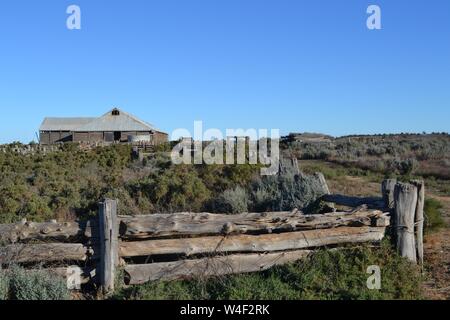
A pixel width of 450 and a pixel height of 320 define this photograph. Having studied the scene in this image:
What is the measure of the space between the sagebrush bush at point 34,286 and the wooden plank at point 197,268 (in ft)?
2.76

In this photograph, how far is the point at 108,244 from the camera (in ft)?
18.8

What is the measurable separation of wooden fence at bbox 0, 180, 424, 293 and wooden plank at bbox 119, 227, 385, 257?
12 mm

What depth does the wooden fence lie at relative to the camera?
5.73 m

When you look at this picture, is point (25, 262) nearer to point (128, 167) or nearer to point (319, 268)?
point (319, 268)

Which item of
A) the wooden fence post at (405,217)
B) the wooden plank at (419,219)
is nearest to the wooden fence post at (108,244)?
the wooden fence post at (405,217)

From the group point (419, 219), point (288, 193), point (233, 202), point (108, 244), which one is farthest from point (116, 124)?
point (108, 244)

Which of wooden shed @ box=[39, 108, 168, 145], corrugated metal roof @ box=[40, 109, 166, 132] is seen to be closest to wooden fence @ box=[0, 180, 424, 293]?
wooden shed @ box=[39, 108, 168, 145]

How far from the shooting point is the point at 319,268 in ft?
20.0

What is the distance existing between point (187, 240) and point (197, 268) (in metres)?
0.39

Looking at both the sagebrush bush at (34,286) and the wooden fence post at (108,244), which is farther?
the wooden fence post at (108,244)

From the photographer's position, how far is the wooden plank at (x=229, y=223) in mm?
5977

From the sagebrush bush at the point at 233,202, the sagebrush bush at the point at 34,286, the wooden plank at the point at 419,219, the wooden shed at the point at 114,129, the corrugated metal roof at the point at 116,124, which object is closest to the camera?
the sagebrush bush at the point at 34,286

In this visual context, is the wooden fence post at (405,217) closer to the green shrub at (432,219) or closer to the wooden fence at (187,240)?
the wooden fence at (187,240)

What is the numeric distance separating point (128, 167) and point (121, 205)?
475 inches
